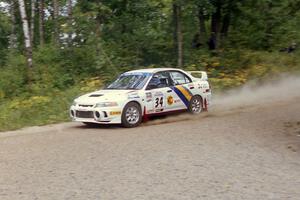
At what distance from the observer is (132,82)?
45.8ft

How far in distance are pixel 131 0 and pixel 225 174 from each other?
17.6 metres

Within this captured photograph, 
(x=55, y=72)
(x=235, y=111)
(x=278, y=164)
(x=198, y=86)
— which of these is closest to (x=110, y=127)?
(x=198, y=86)

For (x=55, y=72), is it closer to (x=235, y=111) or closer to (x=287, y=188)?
(x=235, y=111)

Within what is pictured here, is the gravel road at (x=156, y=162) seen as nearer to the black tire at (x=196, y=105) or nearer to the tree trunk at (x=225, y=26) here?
the black tire at (x=196, y=105)

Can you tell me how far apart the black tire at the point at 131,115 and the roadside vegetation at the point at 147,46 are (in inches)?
155

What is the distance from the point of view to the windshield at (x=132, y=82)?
13.7 metres

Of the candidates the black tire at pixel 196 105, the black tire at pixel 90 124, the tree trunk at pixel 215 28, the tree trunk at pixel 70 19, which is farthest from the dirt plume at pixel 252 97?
the tree trunk at pixel 70 19

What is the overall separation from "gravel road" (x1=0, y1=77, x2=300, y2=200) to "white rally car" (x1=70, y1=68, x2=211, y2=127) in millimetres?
403

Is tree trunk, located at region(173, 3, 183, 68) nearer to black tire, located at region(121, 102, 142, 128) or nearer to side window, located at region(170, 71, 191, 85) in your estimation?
side window, located at region(170, 71, 191, 85)

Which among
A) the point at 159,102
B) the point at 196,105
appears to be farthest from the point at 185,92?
the point at 159,102

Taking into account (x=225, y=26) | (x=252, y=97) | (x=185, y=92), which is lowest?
(x=252, y=97)

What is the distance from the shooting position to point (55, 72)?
2128 cm

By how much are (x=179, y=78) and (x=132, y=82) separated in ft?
5.49

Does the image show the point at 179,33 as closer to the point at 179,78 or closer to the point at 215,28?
the point at 215,28
